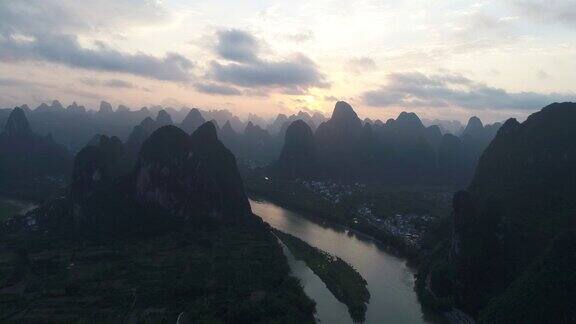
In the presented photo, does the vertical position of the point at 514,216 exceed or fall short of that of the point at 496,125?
it falls short

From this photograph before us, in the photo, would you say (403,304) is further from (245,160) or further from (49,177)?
(245,160)

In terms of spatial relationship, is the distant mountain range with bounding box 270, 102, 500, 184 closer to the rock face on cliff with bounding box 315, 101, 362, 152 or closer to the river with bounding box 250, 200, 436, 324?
the rock face on cliff with bounding box 315, 101, 362, 152

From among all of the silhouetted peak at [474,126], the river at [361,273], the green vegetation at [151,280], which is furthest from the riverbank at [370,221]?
the silhouetted peak at [474,126]

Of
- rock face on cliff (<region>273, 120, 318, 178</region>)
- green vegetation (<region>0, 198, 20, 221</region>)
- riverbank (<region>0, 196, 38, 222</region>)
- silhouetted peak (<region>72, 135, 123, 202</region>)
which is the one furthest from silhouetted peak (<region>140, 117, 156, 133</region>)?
silhouetted peak (<region>72, 135, 123, 202</region>)

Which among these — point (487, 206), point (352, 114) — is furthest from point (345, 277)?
point (352, 114)

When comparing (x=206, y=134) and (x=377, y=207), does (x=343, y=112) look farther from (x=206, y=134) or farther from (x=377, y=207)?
(x=206, y=134)
